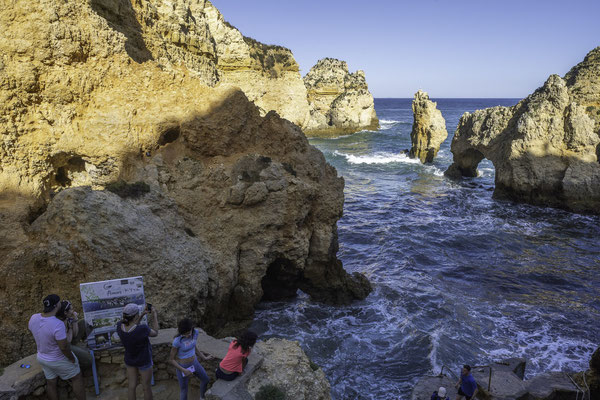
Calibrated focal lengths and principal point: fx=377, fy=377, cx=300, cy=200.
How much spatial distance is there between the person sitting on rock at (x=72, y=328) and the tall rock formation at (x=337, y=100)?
80.1 meters

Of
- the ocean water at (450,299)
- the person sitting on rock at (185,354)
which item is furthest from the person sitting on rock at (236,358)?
the ocean water at (450,299)

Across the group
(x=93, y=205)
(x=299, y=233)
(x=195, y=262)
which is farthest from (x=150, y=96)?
(x=299, y=233)

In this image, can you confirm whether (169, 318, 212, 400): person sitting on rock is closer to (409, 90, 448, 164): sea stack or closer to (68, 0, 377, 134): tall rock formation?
(68, 0, 377, 134): tall rock formation

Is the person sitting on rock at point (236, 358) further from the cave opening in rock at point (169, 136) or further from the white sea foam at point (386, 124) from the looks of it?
the white sea foam at point (386, 124)

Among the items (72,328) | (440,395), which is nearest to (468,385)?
(440,395)

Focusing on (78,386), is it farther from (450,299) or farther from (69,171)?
(450,299)

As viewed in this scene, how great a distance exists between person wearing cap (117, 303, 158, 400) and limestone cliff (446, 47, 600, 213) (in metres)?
30.9

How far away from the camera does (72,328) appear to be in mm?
6664

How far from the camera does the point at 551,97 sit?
99.1 ft

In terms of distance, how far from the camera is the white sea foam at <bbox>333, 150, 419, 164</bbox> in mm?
54562

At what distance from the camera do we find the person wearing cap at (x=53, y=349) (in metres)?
6.16

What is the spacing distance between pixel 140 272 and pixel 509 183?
30.8m

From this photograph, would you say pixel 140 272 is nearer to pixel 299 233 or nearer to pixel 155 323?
pixel 155 323

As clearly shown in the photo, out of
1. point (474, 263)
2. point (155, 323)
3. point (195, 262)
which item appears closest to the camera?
point (155, 323)
